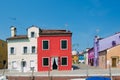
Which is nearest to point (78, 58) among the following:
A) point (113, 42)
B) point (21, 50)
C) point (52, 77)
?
point (113, 42)

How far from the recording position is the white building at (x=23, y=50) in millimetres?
51188

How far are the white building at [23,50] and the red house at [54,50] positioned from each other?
1.20m

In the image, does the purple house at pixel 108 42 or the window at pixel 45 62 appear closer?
the window at pixel 45 62

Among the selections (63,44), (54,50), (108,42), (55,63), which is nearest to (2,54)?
(54,50)

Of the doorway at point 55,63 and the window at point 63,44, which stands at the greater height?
the window at point 63,44

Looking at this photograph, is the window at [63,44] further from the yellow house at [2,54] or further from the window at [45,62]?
the yellow house at [2,54]

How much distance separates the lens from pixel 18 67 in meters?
51.2

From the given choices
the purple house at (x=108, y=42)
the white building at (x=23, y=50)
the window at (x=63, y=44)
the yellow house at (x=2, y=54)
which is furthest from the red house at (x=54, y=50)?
the purple house at (x=108, y=42)

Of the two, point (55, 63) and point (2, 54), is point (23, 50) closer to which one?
point (55, 63)

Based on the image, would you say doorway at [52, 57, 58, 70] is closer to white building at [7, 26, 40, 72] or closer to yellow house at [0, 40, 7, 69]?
white building at [7, 26, 40, 72]

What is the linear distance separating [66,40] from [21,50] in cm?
790

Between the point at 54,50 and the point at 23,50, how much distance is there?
5.33 meters

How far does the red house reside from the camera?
4975 centimetres

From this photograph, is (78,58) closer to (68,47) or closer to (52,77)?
(68,47)
